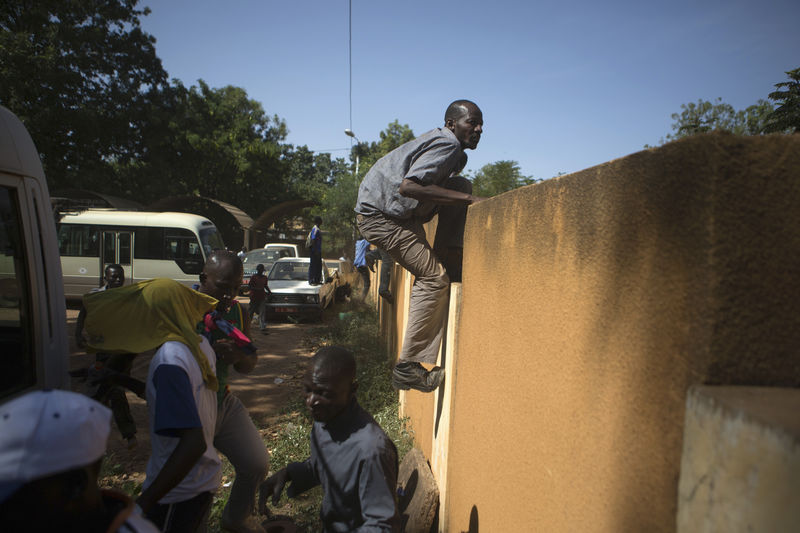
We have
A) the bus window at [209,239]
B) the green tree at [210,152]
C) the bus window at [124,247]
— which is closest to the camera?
the bus window at [124,247]

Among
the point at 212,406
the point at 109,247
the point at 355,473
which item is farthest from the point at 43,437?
the point at 109,247

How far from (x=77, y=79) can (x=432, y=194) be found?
21.3 m

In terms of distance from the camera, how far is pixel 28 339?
2561mm

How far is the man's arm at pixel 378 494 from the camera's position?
1913mm

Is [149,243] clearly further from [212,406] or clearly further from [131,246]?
[212,406]

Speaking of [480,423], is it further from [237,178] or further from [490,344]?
[237,178]

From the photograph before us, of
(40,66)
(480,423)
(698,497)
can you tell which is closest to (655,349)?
→ (698,497)

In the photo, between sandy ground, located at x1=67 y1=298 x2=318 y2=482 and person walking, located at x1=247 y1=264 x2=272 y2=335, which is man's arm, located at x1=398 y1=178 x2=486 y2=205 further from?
person walking, located at x1=247 y1=264 x2=272 y2=335

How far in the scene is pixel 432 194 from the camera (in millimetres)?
2875

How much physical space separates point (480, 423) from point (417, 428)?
2300mm

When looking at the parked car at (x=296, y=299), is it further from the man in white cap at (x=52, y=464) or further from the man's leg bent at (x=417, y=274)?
the man in white cap at (x=52, y=464)

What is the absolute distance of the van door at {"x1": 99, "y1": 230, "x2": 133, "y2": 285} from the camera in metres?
14.3

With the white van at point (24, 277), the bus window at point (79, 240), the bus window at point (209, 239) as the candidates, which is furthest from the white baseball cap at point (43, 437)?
the bus window at point (79, 240)

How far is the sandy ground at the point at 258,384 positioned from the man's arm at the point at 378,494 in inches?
136
